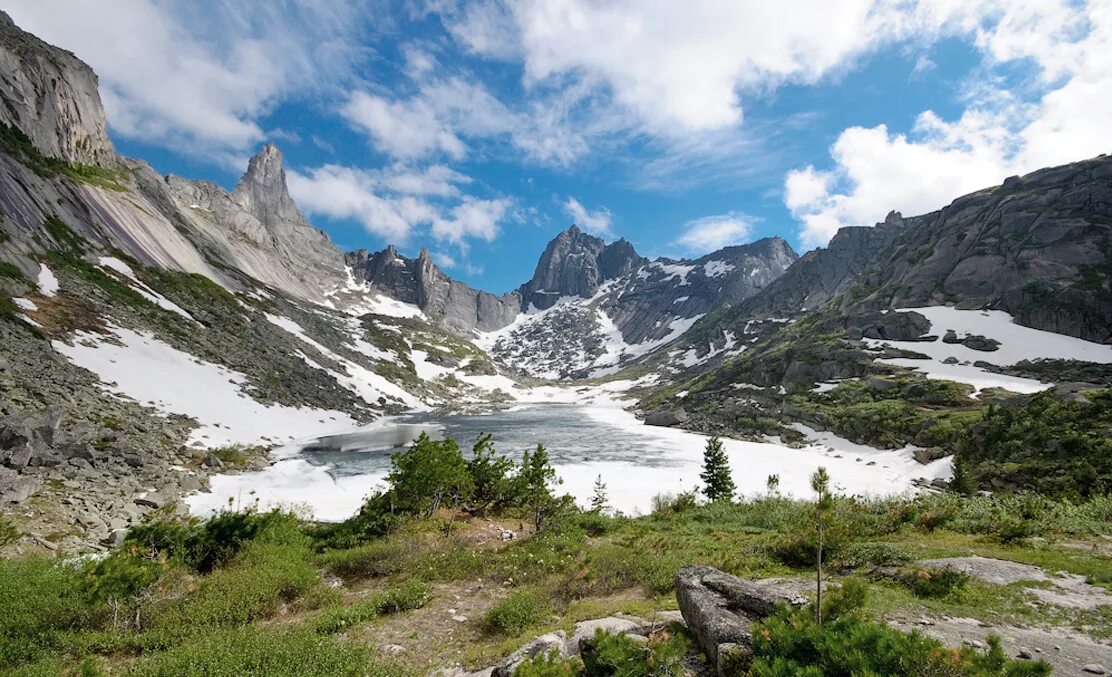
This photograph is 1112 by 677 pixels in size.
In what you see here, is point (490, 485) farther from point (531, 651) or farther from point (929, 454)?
point (929, 454)

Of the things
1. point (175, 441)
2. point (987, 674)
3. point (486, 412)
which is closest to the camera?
point (987, 674)

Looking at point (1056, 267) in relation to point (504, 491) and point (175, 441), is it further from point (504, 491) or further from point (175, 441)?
point (175, 441)

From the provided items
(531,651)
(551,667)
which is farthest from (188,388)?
(551,667)

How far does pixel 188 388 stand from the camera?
1770 inches

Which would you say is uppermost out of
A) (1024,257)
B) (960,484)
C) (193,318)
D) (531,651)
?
(1024,257)

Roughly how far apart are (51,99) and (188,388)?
97.9 metres

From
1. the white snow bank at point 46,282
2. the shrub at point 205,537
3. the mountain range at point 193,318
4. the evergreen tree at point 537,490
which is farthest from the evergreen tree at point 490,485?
the white snow bank at point 46,282

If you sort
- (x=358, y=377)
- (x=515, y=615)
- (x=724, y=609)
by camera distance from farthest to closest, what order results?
(x=358, y=377)
(x=515, y=615)
(x=724, y=609)

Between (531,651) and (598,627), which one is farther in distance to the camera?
(598,627)

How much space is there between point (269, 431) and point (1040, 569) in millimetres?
53076

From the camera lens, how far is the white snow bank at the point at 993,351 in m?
68.4

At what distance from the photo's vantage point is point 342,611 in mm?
10570

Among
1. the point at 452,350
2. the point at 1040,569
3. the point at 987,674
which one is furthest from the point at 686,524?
the point at 452,350

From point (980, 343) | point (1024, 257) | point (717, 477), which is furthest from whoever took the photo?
point (1024, 257)
